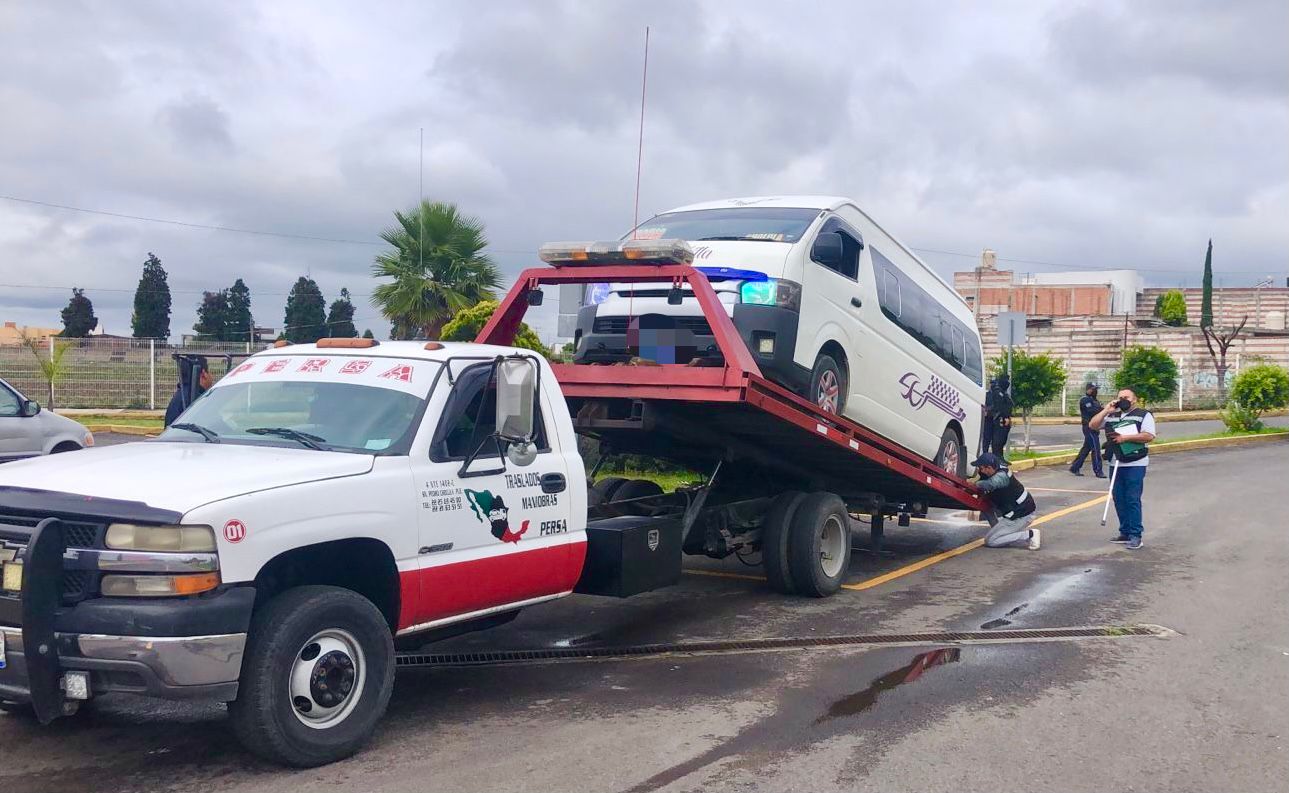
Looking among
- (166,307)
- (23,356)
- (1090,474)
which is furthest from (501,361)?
(166,307)

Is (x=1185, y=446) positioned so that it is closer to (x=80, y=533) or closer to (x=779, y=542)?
(x=779, y=542)

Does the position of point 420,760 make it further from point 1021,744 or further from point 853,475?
A: point 853,475

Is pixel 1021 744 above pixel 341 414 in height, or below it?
below

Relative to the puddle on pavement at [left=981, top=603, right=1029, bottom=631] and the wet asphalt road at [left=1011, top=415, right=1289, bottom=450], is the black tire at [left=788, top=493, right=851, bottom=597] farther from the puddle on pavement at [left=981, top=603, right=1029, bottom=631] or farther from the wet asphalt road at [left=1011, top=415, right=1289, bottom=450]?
the wet asphalt road at [left=1011, top=415, right=1289, bottom=450]

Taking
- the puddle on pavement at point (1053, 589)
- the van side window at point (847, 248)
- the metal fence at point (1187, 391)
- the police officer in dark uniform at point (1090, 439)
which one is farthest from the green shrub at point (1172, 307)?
the van side window at point (847, 248)

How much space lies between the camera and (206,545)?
4863 millimetres

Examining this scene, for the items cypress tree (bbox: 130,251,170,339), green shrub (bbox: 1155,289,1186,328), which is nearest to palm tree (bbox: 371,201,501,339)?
cypress tree (bbox: 130,251,170,339)

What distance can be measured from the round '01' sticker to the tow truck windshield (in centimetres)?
94

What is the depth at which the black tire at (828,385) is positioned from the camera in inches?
363

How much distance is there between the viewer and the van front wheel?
9.23m

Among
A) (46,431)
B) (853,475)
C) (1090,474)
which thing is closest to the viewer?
(853,475)

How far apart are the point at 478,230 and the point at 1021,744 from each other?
1714cm

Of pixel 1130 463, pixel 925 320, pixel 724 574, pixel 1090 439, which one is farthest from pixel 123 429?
pixel 1130 463

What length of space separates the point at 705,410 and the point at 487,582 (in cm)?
260
